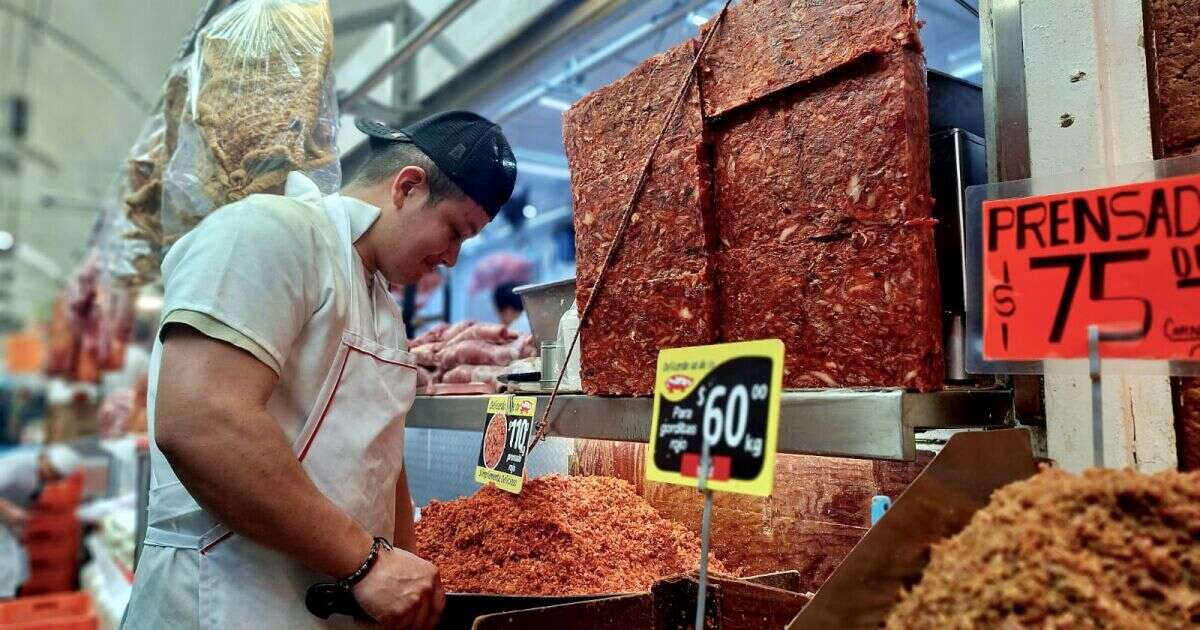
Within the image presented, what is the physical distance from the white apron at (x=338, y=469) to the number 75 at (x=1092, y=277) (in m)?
1.20

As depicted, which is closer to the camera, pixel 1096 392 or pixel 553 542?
pixel 1096 392

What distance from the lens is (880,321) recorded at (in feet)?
3.89

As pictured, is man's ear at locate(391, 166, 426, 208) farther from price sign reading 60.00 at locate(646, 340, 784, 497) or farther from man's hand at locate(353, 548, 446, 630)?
price sign reading 60.00 at locate(646, 340, 784, 497)

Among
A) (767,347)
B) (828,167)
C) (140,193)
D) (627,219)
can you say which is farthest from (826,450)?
(140,193)

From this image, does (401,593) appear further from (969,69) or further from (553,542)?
(969,69)

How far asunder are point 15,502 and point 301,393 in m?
5.46

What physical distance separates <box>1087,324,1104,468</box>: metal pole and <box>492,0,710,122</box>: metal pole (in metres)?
2.72

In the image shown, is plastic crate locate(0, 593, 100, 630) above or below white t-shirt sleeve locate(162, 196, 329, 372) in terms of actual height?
below

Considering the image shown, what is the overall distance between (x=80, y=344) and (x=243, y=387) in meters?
6.95

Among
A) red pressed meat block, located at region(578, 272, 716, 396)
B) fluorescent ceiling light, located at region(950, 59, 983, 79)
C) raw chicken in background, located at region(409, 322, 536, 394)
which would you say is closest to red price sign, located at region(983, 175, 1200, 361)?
red pressed meat block, located at region(578, 272, 716, 396)

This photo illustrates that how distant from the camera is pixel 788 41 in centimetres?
135

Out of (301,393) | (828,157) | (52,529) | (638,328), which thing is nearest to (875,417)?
(828,157)

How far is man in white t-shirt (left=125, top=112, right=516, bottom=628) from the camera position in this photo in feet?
Result: 4.02

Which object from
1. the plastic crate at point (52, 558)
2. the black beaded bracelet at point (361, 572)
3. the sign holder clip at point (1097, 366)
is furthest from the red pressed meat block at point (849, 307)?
the plastic crate at point (52, 558)
